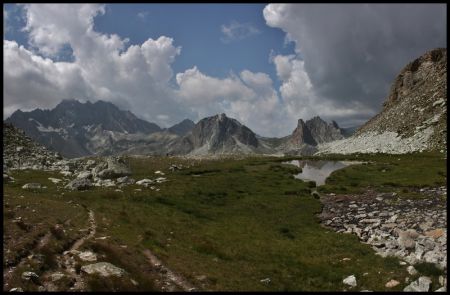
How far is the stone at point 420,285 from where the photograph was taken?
22.2m

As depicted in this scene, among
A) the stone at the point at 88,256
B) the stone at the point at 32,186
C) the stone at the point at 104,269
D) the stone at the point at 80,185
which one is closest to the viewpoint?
the stone at the point at 104,269

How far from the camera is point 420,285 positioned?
2241 cm

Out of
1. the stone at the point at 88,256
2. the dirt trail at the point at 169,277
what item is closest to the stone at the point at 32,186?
the dirt trail at the point at 169,277

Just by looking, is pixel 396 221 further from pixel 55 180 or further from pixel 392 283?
pixel 55 180

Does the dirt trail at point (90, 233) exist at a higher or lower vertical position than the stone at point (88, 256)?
higher

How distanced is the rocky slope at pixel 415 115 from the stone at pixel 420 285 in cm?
8528

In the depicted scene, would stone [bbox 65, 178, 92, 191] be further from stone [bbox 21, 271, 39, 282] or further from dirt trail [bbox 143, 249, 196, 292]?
stone [bbox 21, 271, 39, 282]

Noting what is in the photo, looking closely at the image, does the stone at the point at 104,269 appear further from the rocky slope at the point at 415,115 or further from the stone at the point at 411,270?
the rocky slope at the point at 415,115

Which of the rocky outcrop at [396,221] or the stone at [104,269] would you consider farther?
the rocky outcrop at [396,221]

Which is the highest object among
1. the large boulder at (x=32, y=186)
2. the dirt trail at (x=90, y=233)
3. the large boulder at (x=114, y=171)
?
the large boulder at (x=114, y=171)

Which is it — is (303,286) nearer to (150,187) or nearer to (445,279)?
(445,279)

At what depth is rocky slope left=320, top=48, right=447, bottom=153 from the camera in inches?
4419

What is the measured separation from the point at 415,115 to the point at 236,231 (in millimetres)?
115131

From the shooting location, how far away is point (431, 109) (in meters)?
127
